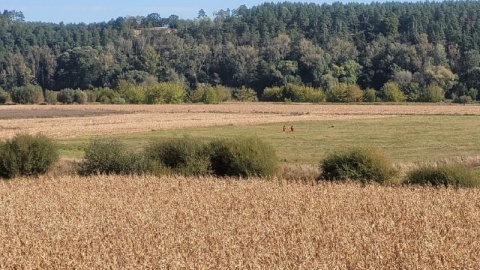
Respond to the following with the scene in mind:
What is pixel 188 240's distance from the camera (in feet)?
60.2

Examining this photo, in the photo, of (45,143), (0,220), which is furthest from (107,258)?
(45,143)

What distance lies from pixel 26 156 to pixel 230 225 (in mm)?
16879

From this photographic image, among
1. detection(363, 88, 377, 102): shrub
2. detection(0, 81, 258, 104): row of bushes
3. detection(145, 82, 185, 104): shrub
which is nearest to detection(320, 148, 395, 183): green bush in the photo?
detection(0, 81, 258, 104): row of bushes

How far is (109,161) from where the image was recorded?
3497 cm

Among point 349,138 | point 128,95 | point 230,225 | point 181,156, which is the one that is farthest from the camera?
point 128,95

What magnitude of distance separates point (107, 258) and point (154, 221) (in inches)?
210

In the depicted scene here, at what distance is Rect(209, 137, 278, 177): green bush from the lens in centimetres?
3347

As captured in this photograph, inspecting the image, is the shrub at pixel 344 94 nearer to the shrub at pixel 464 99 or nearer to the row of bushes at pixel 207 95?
the row of bushes at pixel 207 95

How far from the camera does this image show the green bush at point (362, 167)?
3112cm

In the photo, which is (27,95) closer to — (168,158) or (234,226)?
(168,158)

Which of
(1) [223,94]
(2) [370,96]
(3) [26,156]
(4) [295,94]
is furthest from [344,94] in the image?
(3) [26,156]

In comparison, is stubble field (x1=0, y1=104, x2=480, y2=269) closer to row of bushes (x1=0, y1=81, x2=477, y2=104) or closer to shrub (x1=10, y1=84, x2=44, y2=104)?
shrub (x1=10, y1=84, x2=44, y2=104)

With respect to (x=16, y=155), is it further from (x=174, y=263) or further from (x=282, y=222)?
(x=174, y=263)

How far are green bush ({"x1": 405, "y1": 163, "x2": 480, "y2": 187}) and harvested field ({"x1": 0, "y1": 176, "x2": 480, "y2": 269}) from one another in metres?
2.11
